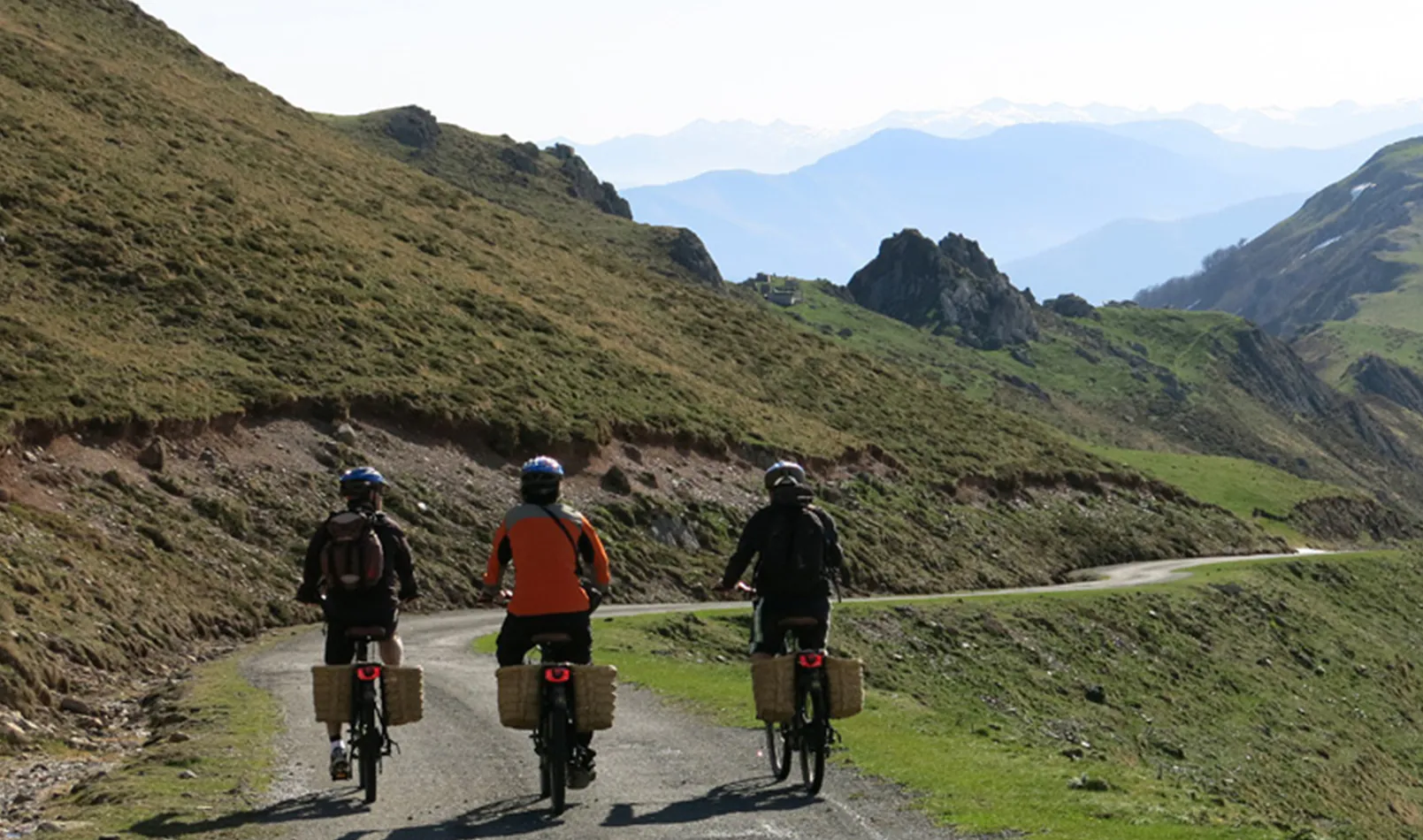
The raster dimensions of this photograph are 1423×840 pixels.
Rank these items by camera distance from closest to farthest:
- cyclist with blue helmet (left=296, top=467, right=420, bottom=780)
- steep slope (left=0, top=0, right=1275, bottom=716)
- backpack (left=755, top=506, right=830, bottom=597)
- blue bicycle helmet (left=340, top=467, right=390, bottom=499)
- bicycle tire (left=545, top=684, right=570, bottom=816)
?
bicycle tire (left=545, top=684, right=570, bottom=816)
cyclist with blue helmet (left=296, top=467, right=420, bottom=780)
blue bicycle helmet (left=340, top=467, right=390, bottom=499)
backpack (left=755, top=506, right=830, bottom=597)
steep slope (left=0, top=0, right=1275, bottom=716)

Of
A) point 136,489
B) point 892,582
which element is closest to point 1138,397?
point 892,582

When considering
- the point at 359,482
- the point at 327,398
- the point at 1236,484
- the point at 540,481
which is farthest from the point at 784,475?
the point at 1236,484

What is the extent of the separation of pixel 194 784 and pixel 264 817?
1845mm

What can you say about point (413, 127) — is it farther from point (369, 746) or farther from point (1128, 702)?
point (369, 746)

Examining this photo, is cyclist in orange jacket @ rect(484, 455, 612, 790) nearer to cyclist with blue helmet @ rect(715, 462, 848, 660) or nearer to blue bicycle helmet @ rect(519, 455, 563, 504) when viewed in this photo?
blue bicycle helmet @ rect(519, 455, 563, 504)

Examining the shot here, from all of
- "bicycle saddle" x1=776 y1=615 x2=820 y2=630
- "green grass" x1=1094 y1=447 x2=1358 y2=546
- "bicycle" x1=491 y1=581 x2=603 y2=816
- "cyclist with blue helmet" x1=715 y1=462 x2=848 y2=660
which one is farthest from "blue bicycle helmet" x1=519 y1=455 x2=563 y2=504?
"green grass" x1=1094 y1=447 x2=1358 y2=546

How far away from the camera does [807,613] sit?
13773mm

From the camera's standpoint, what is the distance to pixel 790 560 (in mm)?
13594

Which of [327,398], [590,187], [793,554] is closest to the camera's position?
[793,554]

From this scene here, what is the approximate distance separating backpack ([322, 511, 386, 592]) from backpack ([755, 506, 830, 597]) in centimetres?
359

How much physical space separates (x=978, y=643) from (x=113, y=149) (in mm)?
49584

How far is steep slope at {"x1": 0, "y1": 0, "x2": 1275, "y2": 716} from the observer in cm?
3294

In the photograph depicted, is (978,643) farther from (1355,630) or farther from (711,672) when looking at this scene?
(1355,630)

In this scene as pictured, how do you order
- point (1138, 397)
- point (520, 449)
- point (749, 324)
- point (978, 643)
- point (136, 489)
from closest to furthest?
point (136, 489) → point (978, 643) → point (520, 449) → point (749, 324) → point (1138, 397)
